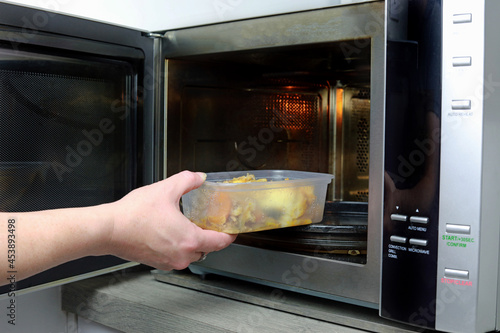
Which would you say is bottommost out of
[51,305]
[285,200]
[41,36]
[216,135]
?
[51,305]

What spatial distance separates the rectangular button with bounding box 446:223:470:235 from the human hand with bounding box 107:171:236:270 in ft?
1.04

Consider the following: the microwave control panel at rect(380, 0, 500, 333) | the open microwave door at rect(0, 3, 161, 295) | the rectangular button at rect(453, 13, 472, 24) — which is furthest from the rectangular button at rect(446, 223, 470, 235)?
the open microwave door at rect(0, 3, 161, 295)

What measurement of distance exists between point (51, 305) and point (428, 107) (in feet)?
2.66

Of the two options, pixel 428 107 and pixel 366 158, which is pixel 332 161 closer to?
pixel 366 158

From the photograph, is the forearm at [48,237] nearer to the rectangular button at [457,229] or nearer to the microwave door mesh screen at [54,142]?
the microwave door mesh screen at [54,142]

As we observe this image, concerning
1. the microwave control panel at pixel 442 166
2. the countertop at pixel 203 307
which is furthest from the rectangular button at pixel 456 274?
the countertop at pixel 203 307

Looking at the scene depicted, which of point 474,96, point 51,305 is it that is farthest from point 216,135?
point 474,96

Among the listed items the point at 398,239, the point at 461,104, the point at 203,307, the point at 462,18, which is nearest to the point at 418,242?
the point at 398,239

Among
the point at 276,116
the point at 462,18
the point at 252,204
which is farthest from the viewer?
the point at 276,116

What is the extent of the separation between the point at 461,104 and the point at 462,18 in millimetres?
107

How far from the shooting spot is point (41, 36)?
32.1 inches

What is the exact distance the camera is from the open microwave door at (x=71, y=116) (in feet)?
2.61

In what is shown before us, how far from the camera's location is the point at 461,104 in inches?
24.9

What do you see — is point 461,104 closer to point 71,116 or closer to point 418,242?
point 418,242
